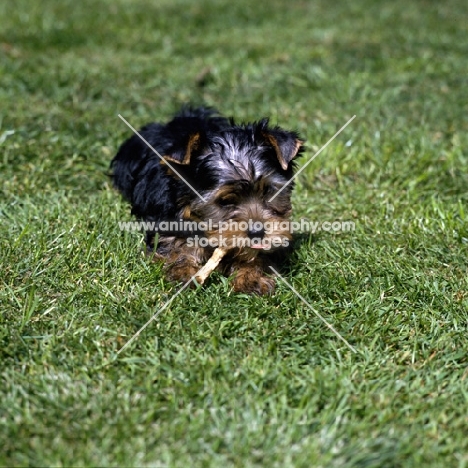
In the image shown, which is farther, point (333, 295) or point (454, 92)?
point (454, 92)

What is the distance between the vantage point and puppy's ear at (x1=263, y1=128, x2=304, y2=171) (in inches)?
182

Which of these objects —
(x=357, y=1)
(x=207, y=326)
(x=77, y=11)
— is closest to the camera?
(x=207, y=326)

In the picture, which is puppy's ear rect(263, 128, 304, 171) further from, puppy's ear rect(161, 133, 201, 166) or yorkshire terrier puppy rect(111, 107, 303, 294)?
puppy's ear rect(161, 133, 201, 166)

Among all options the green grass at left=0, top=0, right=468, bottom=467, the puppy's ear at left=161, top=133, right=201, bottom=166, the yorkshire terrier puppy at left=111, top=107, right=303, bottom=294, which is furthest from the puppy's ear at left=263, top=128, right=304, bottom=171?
the green grass at left=0, top=0, right=468, bottom=467

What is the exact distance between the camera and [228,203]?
455 cm

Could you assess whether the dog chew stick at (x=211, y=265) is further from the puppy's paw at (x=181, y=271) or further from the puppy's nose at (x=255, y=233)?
the puppy's nose at (x=255, y=233)

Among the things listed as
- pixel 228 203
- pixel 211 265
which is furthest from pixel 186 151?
pixel 211 265

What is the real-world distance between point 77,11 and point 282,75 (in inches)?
171

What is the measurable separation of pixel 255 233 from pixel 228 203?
0.29m

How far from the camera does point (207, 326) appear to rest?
425 cm

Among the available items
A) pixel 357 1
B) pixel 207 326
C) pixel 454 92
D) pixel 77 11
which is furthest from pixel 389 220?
pixel 357 1

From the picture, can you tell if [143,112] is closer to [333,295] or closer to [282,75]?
[282,75]

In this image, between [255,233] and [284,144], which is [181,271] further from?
[284,144]

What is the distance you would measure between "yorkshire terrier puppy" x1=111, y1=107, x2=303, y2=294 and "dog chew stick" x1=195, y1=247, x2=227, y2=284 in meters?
0.07
